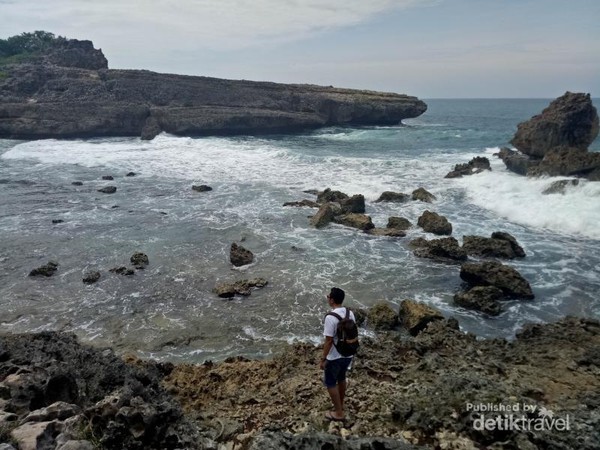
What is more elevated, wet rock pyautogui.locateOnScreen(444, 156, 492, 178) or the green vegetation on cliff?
the green vegetation on cliff

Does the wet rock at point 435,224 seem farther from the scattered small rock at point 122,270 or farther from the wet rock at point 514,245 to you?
the scattered small rock at point 122,270

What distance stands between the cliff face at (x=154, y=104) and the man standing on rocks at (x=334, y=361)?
144 feet

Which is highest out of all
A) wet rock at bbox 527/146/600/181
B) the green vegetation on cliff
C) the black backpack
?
the green vegetation on cliff

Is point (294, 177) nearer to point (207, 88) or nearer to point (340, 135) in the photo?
point (340, 135)

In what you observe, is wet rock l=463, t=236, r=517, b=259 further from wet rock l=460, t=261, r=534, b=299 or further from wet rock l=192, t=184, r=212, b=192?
wet rock l=192, t=184, r=212, b=192

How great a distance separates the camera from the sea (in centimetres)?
1088

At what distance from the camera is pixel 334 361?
5988 mm

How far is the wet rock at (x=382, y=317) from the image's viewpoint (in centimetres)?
1054

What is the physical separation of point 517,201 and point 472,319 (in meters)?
11.7

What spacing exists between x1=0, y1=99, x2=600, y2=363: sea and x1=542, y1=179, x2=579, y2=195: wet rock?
0.84ft

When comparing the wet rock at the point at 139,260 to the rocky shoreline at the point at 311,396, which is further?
the wet rock at the point at 139,260

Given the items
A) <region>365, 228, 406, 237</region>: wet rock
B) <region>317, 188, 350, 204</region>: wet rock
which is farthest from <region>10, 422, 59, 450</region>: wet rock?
<region>317, 188, 350, 204</region>: wet rock

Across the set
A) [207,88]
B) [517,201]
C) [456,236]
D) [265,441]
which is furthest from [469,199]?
[207,88]

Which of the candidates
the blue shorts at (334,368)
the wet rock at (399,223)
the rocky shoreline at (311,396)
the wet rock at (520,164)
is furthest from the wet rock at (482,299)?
the wet rock at (520,164)
